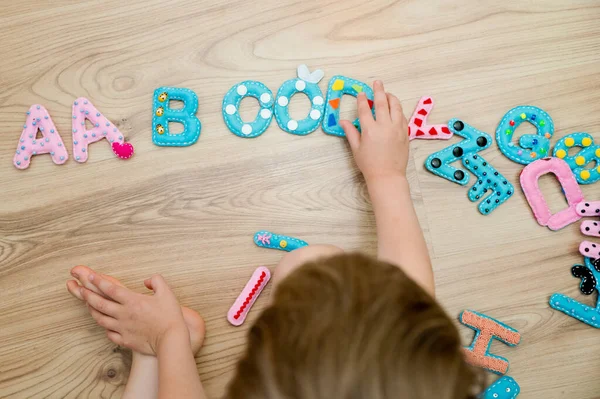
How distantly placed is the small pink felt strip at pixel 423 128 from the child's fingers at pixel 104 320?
61 centimetres

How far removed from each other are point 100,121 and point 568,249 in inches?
34.9

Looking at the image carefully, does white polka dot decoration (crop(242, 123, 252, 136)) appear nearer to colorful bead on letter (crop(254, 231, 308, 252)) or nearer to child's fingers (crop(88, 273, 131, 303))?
colorful bead on letter (crop(254, 231, 308, 252))

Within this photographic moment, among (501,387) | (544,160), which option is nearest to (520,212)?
(544,160)

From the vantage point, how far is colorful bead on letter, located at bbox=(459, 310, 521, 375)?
853mm

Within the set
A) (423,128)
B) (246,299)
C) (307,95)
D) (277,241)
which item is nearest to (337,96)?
(307,95)

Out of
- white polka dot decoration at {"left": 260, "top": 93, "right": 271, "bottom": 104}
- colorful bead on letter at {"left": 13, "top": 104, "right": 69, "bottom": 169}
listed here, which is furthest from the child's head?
colorful bead on letter at {"left": 13, "top": 104, "right": 69, "bottom": 169}

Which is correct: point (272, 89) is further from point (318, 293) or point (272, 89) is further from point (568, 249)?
point (568, 249)

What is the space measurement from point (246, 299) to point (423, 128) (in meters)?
0.44

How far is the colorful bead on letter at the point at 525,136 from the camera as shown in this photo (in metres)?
0.91

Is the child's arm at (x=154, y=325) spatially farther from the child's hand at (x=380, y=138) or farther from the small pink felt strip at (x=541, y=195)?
the small pink felt strip at (x=541, y=195)

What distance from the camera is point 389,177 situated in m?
0.83

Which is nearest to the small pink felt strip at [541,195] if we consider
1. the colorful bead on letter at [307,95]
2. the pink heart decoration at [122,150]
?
the colorful bead on letter at [307,95]

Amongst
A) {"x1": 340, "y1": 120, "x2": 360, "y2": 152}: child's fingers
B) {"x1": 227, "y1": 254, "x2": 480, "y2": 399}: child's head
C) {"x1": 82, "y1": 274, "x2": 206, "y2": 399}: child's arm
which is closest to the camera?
{"x1": 227, "y1": 254, "x2": 480, "y2": 399}: child's head

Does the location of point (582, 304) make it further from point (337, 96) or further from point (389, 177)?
point (337, 96)
